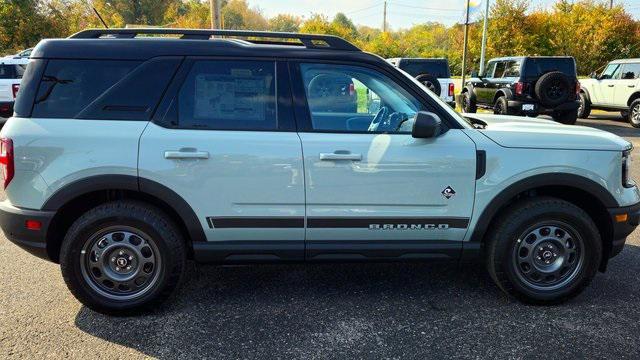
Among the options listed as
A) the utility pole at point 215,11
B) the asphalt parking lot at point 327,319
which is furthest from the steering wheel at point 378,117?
the utility pole at point 215,11

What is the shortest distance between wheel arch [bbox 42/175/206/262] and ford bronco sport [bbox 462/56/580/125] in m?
11.5

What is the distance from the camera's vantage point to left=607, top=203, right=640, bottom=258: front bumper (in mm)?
3596

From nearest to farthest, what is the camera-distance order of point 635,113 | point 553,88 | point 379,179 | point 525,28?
point 379,179 → point 553,88 → point 635,113 → point 525,28

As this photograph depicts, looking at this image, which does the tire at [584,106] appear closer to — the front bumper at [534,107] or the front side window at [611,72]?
the front side window at [611,72]

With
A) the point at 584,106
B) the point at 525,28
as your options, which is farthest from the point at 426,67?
the point at 525,28

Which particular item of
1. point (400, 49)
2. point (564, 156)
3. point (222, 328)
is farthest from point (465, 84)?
point (400, 49)

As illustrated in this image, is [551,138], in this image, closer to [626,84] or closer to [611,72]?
[626,84]

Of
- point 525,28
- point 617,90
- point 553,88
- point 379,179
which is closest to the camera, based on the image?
point 379,179

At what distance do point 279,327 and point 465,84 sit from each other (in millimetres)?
15514

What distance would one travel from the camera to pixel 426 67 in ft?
48.9

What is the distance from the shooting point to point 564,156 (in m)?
3.51

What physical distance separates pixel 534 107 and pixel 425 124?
11.1 m

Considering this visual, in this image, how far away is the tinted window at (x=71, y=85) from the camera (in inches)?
131

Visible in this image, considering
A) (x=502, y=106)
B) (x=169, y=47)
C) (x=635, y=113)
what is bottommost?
(x=635, y=113)
